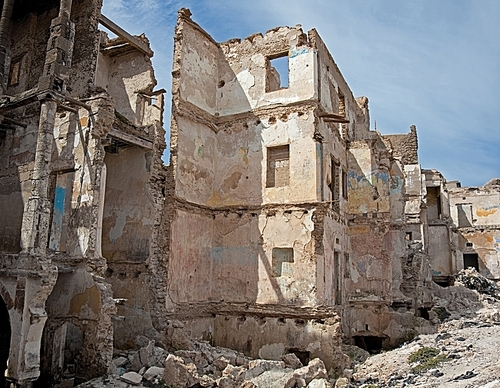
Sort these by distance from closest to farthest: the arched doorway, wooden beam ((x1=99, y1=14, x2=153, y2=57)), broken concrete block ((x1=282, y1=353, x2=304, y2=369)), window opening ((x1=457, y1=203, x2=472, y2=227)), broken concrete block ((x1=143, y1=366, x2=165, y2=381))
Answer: broken concrete block ((x1=143, y1=366, x2=165, y2=381))
the arched doorway
broken concrete block ((x1=282, y1=353, x2=304, y2=369))
wooden beam ((x1=99, y1=14, x2=153, y2=57))
window opening ((x1=457, y1=203, x2=472, y2=227))

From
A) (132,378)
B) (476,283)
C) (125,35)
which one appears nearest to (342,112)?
(125,35)

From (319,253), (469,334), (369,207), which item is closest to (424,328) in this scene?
(469,334)

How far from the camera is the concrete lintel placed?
12.8 metres

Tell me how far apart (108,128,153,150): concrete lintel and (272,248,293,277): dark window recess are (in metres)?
5.06

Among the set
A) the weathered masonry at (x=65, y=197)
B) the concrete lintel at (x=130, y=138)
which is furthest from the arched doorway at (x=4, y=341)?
the concrete lintel at (x=130, y=138)

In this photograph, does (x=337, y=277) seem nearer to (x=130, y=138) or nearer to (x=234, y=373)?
(x=234, y=373)

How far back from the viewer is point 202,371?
37.5 ft

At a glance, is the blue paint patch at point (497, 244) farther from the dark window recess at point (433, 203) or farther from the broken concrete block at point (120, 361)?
the broken concrete block at point (120, 361)

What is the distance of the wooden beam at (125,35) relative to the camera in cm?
1606

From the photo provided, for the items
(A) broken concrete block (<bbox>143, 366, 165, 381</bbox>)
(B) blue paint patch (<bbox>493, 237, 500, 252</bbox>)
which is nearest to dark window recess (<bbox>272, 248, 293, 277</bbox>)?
(A) broken concrete block (<bbox>143, 366, 165, 381</bbox>)

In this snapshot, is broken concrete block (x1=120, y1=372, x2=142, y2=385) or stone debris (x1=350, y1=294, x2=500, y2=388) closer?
stone debris (x1=350, y1=294, x2=500, y2=388)

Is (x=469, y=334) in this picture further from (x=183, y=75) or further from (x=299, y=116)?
(x=183, y=75)

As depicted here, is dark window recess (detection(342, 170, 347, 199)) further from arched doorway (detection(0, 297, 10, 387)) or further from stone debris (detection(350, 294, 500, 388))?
arched doorway (detection(0, 297, 10, 387))

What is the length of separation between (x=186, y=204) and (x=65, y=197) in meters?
3.61
